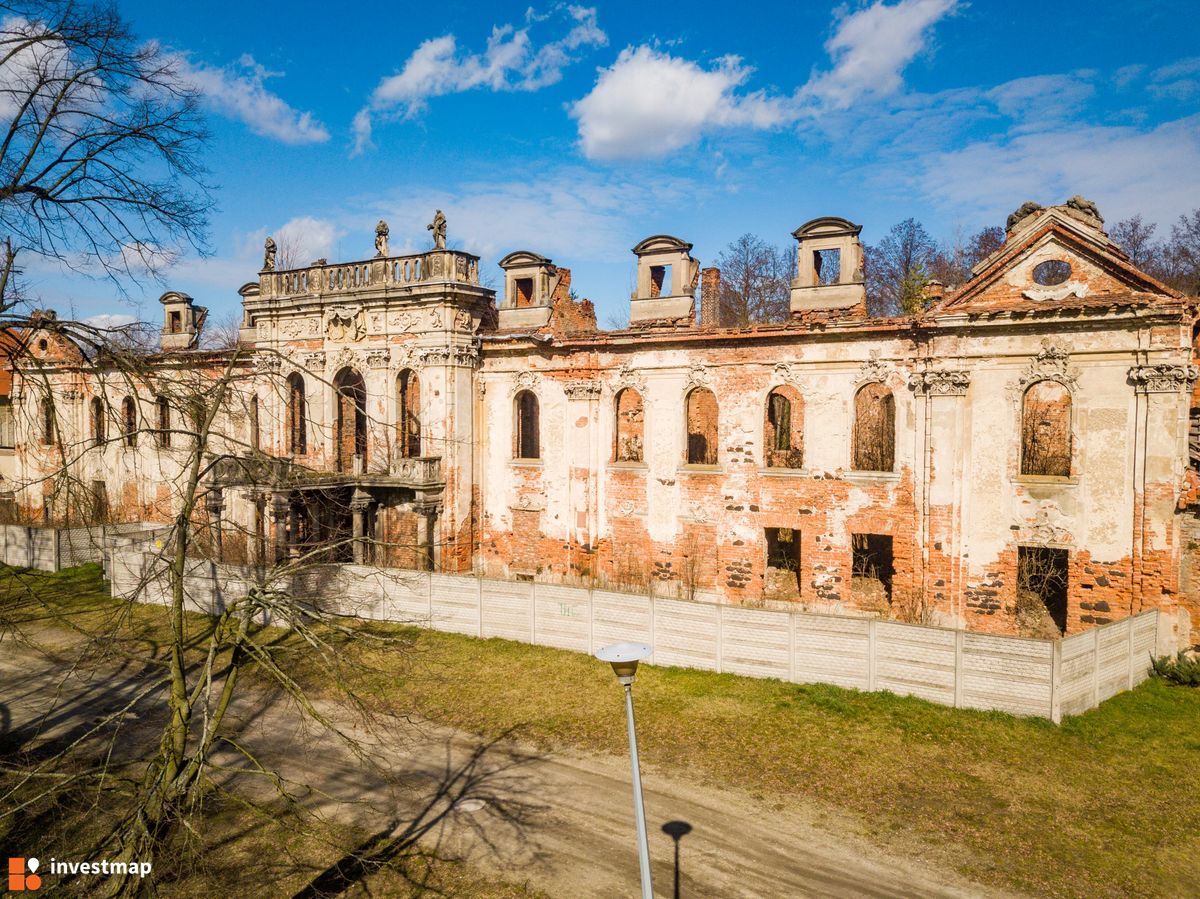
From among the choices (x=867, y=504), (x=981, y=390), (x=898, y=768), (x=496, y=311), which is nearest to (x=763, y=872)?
(x=898, y=768)

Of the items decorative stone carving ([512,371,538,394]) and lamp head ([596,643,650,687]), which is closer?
lamp head ([596,643,650,687])

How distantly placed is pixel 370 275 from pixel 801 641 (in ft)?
55.3

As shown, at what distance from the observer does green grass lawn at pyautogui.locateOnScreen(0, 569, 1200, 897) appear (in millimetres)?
9953

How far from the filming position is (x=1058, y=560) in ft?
61.9

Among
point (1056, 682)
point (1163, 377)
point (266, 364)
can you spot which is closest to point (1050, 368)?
point (1163, 377)

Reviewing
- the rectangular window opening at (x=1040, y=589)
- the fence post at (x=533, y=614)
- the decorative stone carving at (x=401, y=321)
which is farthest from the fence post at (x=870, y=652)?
the decorative stone carving at (x=401, y=321)

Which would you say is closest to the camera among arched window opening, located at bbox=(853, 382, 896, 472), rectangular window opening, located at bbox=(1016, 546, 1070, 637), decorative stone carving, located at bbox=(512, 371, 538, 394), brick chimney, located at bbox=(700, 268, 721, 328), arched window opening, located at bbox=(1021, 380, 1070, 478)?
rectangular window opening, located at bbox=(1016, 546, 1070, 637)

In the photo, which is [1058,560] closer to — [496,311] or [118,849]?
[496,311]

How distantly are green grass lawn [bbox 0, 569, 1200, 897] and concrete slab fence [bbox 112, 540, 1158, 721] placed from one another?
1.10ft

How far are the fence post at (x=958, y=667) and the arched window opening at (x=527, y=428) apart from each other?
1320 centimetres

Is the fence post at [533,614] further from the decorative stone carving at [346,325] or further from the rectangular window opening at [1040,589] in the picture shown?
the decorative stone carving at [346,325]

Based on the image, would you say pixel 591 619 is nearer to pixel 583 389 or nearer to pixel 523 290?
pixel 583 389

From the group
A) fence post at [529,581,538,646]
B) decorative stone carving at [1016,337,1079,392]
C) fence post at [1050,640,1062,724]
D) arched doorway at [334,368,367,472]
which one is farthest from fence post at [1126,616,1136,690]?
arched doorway at [334,368,367,472]

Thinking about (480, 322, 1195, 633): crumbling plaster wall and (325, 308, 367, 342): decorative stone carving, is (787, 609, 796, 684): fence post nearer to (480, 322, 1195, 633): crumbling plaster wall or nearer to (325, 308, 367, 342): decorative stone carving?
(480, 322, 1195, 633): crumbling plaster wall
